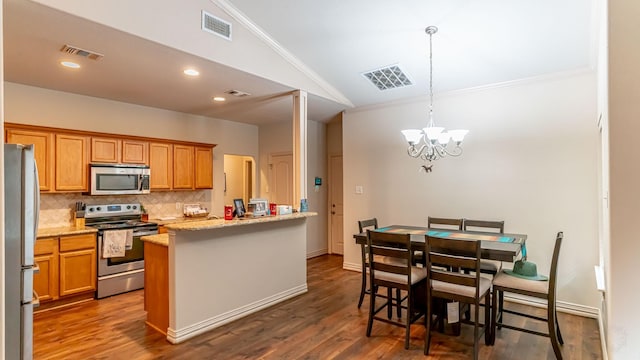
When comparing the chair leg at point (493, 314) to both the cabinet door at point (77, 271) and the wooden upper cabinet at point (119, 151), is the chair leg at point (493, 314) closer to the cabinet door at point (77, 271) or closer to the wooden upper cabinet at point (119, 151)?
the cabinet door at point (77, 271)

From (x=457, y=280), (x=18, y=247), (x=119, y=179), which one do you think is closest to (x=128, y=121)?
(x=119, y=179)

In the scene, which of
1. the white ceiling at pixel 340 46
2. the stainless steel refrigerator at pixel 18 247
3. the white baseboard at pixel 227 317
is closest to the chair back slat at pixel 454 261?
the white baseboard at pixel 227 317

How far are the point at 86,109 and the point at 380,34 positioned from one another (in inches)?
156

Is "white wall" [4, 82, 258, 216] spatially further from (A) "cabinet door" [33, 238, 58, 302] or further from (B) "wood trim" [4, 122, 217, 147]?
(A) "cabinet door" [33, 238, 58, 302]

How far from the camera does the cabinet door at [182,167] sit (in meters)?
5.27

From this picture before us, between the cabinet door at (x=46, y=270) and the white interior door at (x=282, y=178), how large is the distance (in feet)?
12.0

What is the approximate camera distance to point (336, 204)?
22.4 feet

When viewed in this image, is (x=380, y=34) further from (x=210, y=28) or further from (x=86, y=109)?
(x=86, y=109)

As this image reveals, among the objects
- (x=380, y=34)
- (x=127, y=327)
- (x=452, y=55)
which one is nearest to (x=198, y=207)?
(x=127, y=327)

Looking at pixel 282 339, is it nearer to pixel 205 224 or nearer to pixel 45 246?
pixel 205 224

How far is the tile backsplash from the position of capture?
4262 mm

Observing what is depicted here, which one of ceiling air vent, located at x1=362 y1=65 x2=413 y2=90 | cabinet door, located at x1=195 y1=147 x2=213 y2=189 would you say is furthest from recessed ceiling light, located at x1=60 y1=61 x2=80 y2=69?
ceiling air vent, located at x1=362 y1=65 x2=413 y2=90

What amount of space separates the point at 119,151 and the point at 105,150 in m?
0.17

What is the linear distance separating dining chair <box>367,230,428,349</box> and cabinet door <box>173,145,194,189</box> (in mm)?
3412
